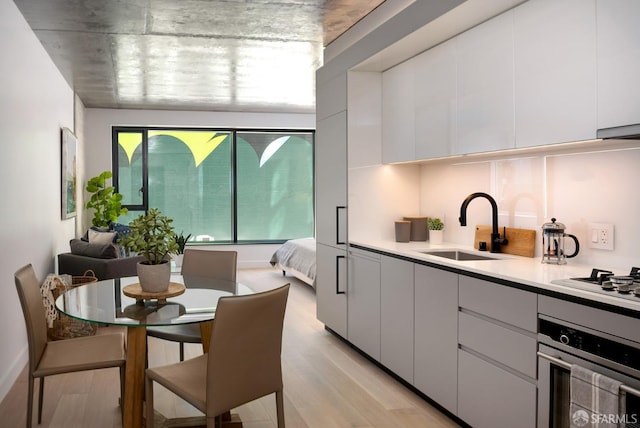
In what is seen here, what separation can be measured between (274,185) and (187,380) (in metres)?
7.63

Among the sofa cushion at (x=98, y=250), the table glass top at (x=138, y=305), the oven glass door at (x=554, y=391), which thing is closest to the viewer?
the oven glass door at (x=554, y=391)

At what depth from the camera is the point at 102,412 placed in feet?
10.8

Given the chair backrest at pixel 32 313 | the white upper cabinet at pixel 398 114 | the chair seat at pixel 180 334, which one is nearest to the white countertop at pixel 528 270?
the white upper cabinet at pixel 398 114

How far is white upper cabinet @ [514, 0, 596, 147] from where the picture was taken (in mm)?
2463

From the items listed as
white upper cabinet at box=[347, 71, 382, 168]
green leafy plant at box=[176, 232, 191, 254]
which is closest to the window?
green leafy plant at box=[176, 232, 191, 254]

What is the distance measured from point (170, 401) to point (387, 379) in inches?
55.7

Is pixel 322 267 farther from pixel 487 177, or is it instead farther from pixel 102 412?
pixel 102 412

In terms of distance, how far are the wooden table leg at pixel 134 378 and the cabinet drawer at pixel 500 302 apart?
159cm

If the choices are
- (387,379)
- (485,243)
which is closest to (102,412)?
(387,379)

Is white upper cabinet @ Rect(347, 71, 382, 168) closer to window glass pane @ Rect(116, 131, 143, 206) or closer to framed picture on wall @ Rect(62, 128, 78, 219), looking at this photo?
framed picture on wall @ Rect(62, 128, 78, 219)

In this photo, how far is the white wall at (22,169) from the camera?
3.71 metres

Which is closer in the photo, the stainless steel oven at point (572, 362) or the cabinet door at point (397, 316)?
the stainless steel oven at point (572, 362)

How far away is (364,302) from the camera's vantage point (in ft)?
13.7

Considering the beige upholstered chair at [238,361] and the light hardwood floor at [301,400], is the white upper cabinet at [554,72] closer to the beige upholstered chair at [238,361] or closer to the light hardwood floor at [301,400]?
the beige upholstered chair at [238,361]
